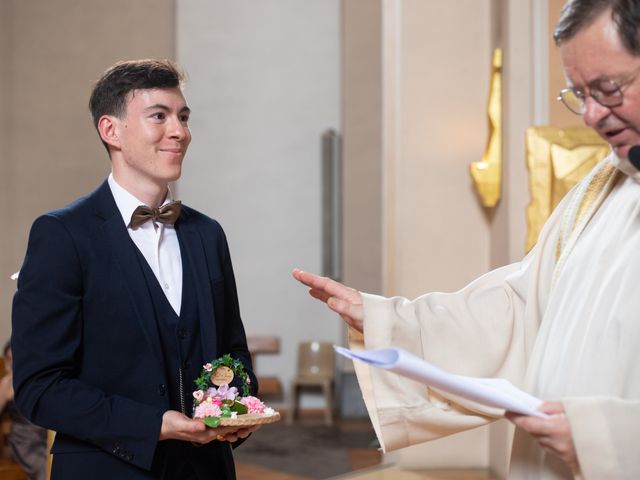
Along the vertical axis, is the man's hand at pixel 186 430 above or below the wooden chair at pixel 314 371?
above

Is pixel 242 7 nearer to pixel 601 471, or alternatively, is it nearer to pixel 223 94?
pixel 223 94

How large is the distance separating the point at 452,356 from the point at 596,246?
498 millimetres

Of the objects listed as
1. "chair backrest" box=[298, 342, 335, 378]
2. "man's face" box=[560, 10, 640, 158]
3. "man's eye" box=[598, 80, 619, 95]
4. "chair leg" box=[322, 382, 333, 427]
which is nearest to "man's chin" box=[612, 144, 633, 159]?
"man's face" box=[560, 10, 640, 158]

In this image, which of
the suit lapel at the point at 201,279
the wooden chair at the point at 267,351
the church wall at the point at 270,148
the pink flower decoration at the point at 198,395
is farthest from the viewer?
the church wall at the point at 270,148

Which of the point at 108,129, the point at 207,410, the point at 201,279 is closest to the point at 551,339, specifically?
the point at 207,410

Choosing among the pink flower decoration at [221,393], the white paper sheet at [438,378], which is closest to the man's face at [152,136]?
the pink flower decoration at [221,393]

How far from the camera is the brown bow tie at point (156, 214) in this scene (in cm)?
Answer: 242

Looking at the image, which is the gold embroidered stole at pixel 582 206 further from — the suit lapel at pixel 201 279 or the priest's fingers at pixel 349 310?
the suit lapel at pixel 201 279

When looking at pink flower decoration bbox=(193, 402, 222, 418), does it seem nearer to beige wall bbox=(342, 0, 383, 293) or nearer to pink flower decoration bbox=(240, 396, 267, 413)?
pink flower decoration bbox=(240, 396, 267, 413)


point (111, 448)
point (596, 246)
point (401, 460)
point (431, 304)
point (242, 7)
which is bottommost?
point (401, 460)

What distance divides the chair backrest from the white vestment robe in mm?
8103

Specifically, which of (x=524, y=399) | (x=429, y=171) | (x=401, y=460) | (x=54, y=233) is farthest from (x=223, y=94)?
(x=524, y=399)

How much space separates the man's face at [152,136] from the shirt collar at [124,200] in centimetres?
5

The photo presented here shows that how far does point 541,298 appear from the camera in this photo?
7.51ft
